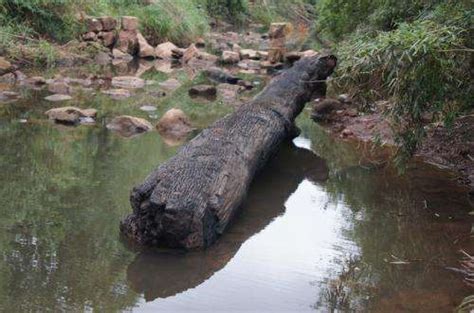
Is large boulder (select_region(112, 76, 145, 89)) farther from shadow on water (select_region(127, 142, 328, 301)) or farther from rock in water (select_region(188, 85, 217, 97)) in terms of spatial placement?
shadow on water (select_region(127, 142, 328, 301))

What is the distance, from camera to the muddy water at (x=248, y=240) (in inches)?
158

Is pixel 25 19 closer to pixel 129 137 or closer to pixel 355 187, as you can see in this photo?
pixel 129 137

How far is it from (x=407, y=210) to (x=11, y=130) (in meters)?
4.65

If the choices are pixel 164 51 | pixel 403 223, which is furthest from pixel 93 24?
pixel 403 223

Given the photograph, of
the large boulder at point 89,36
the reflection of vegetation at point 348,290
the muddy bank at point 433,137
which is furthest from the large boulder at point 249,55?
the reflection of vegetation at point 348,290

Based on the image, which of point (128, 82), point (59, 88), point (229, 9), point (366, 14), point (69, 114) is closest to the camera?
point (69, 114)

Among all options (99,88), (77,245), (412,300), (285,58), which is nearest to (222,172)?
(77,245)

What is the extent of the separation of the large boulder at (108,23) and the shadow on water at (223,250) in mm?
9666

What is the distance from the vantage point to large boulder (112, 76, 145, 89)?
39.3 feet

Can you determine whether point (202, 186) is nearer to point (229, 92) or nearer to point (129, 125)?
point (129, 125)

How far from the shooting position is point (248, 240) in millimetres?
4953

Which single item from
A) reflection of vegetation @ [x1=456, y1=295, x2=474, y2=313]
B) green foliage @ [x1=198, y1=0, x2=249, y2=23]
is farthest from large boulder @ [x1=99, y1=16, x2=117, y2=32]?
reflection of vegetation @ [x1=456, y1=295, x2=474, y2=313]

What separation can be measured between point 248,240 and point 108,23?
39.3ft

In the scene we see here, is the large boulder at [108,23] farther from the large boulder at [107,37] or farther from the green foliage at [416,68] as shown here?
the green foliage at [416,68]
